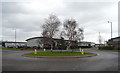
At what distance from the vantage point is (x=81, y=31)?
25.9 meters

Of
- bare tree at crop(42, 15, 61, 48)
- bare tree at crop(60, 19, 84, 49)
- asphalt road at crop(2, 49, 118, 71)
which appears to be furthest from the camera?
bare tree at crop(42, 15, 61, 48)

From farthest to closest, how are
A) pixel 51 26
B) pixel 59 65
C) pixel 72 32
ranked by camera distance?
1. pixel 51 26
2. pixel 72 32
3. pixel 59 65

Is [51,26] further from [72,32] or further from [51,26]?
[72,32]

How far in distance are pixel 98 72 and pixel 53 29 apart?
24.0 meters

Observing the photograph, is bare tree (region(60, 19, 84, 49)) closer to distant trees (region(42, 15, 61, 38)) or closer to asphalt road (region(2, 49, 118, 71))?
distant trees (region(42, 15, 61, 38))

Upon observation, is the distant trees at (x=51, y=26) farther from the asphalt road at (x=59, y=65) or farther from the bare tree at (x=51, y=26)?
the asphalt road at (x=59, y=65)

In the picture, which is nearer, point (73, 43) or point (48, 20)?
point (73, 43)

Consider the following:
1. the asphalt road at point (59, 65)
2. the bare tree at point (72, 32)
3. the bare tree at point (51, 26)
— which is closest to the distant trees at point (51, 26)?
the bare tree at point (51, 26)

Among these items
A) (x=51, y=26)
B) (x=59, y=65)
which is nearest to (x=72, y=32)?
(x=51, y=26)

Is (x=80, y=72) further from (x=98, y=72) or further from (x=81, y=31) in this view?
(x=81, y=31)

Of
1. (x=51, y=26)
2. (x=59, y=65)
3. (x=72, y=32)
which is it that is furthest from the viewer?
(x=51, y=26)

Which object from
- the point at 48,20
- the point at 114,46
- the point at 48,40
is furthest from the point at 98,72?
the point at 114,46

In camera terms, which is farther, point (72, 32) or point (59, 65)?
point (72, 32)

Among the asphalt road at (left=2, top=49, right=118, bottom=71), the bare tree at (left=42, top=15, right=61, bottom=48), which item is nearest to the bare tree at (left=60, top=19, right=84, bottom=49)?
the bare tree at (left=42, top=15, right=61, bottom=48)
